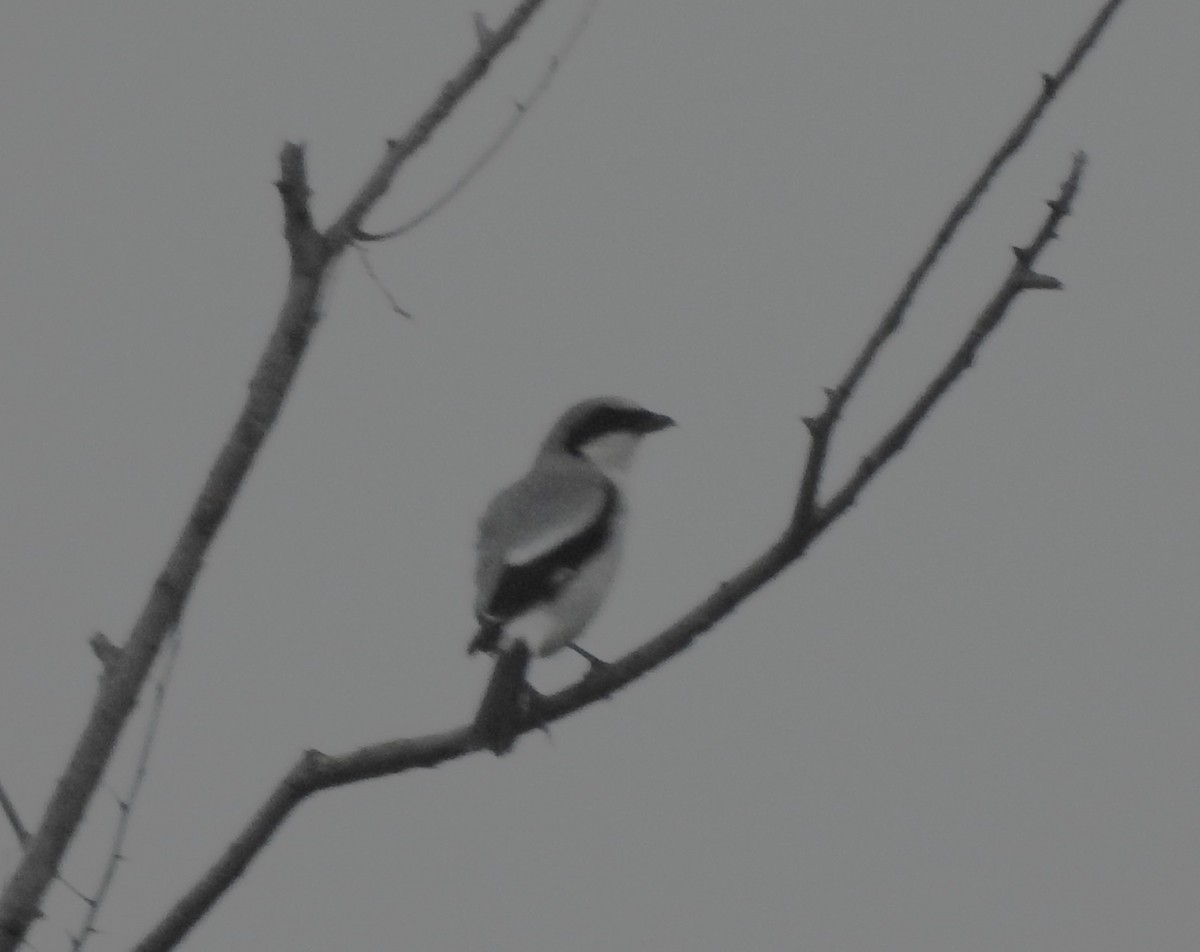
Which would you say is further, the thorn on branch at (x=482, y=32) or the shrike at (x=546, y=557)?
the shrike at (x=546, y=557)

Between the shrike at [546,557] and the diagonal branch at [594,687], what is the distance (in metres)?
1.00

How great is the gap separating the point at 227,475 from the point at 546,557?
2.00 m

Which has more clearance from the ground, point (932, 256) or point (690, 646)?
point (932, 256)

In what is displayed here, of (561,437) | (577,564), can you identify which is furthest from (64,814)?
(561,437)

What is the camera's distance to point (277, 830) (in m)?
2.67

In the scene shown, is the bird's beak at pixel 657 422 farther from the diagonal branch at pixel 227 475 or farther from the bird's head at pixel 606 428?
the diagonal branch at pixel 227 475

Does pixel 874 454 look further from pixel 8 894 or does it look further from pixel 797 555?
pixel 8 894

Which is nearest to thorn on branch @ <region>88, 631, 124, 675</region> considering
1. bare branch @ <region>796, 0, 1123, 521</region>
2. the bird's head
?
bare branch @ <region>796, 0, 1123, 521</region>

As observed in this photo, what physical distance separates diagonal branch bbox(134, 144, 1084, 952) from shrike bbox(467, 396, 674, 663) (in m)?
1.00

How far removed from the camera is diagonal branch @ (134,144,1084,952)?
2.47m

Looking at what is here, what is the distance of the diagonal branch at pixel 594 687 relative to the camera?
97.2 inches

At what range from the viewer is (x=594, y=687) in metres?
3.07

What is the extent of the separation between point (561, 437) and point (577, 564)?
4.77ft

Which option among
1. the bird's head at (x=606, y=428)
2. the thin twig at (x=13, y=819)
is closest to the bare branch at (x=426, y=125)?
the thin twig at (x=13, y=819)
